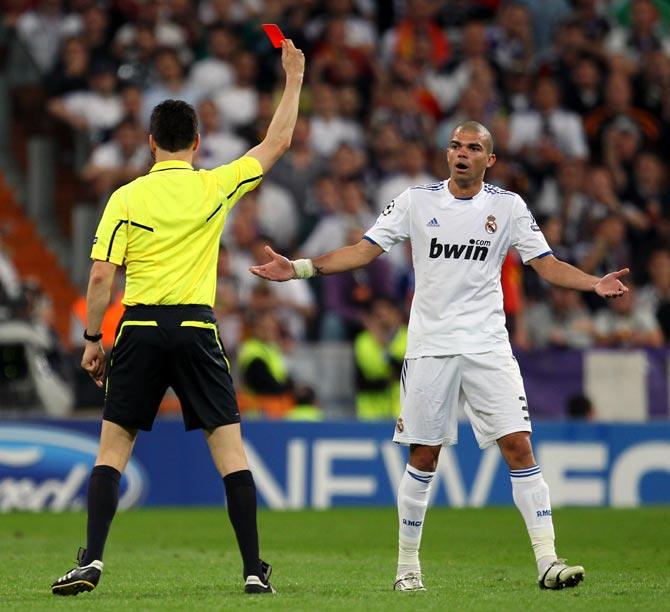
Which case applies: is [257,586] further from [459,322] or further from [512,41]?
[512,41]

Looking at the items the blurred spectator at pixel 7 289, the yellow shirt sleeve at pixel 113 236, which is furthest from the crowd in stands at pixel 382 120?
the yellow shirt sleeve at pixel 113 236

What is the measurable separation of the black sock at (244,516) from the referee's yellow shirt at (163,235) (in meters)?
0.93

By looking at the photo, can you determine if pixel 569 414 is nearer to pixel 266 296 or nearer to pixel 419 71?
pixel 266 296

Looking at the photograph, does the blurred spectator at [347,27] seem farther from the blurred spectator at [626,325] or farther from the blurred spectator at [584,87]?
the blurred spectator at [626,325]

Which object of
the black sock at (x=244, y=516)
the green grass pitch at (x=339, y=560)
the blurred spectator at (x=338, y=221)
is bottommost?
the green grass pitch at (x=339, y=560)

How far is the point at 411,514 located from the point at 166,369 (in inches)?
61.2

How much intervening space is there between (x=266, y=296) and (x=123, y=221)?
328 inches

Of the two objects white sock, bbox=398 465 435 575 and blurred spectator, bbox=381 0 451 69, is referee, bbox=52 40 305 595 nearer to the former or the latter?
white sock, bbox=398 465 435 575

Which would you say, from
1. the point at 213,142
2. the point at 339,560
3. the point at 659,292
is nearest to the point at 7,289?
the point at 213,142

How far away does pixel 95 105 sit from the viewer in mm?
18203

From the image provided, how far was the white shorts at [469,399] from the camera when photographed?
26.8 ft

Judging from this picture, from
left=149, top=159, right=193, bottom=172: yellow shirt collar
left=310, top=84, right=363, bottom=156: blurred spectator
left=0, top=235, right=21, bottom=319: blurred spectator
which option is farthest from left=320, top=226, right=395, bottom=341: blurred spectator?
left=149, top=159, right=193, bottom=172: yellow shirt collar

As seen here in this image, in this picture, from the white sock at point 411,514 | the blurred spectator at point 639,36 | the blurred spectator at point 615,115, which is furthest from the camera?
the blurred spectator at point 639,36

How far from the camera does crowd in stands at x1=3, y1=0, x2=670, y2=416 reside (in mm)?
16766
